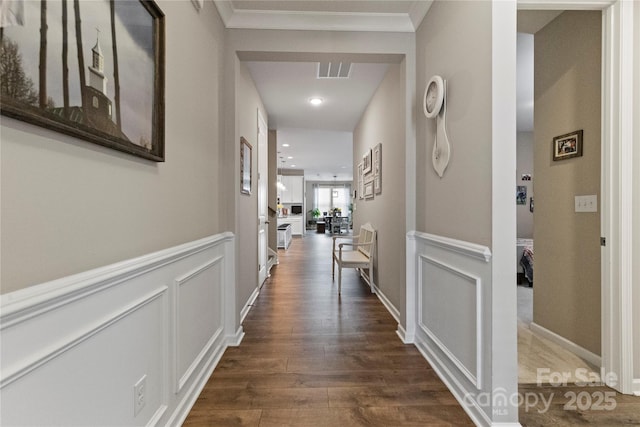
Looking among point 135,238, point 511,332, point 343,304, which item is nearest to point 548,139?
point 511,332

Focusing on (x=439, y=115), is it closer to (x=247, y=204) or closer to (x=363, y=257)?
(x=247, y=204)

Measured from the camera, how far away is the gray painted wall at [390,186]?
2.59 meters

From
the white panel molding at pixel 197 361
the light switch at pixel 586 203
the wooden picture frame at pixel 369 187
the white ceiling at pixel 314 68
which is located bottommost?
the white panel molding at pixel 197 361

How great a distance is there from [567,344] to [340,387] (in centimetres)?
182

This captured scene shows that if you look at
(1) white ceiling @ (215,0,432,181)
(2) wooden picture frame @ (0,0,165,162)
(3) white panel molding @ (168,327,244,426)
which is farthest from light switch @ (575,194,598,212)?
(3) white panel molding @ (168,327,244,426)

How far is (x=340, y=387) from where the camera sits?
1.85 metres

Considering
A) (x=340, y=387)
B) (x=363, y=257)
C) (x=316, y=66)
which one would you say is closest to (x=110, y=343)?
(x=340, y=387)

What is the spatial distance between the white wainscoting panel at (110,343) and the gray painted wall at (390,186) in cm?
169

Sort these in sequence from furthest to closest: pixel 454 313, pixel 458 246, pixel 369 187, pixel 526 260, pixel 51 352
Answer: pixel 369 187, pixel 526 260, pixel 454 313, pixel 458 246, pixel 51 352

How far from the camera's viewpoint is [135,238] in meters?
1.18

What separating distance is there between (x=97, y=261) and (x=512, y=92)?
1.89 metres

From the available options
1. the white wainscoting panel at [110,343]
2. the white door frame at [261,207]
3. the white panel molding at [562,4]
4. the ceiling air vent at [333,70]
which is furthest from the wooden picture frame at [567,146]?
the white door frame at [261,207]

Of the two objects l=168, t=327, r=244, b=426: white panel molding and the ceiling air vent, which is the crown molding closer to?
the ceiling air vent

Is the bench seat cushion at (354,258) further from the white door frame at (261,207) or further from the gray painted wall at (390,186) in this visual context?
the white door frame at (261,207)
